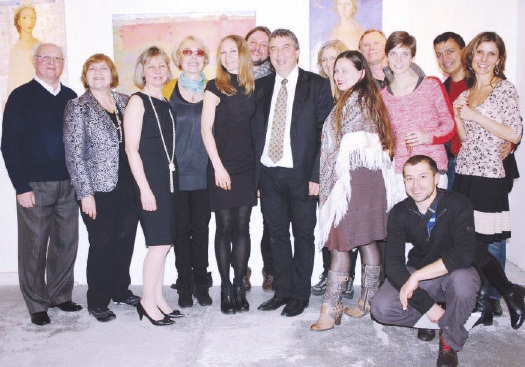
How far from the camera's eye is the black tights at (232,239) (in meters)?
3.29

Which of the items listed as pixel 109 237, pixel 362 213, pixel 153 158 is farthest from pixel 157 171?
pixel 362 213

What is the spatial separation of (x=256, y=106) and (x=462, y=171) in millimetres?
1330

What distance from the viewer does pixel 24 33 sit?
403 cm

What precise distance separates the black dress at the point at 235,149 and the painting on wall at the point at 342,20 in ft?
3.38

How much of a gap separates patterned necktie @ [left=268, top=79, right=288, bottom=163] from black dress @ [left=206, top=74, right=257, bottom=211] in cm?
14

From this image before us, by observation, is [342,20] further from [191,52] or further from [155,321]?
[155,321]

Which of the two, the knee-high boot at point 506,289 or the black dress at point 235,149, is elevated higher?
the black dress at point 235,149

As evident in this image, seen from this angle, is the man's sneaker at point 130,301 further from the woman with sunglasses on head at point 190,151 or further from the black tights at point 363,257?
the black tights at point 363,257

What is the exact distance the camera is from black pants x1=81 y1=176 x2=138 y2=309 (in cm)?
326

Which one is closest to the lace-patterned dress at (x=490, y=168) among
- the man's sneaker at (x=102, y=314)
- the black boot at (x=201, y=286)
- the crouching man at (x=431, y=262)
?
the crouching man at (x=431, y=262)

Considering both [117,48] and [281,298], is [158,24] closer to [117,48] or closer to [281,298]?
[117,48]

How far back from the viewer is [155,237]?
122 inches

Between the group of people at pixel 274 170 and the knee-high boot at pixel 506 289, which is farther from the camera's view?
the knee-high boot at pixel 506 289

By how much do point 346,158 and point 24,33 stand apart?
2.78m
